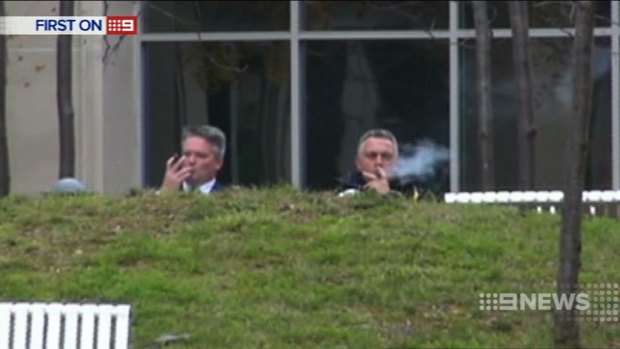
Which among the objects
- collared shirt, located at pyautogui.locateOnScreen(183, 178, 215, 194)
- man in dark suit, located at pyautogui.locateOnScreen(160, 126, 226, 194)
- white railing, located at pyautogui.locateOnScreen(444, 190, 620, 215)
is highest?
man in dark suit, located at pyautogui.locateOnScreen(160, 126, 226, 194)

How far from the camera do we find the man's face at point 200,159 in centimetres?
1227

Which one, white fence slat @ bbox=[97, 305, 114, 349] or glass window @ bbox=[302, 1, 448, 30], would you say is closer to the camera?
white fence slat @ bbox=[97, 305, 114, 349]

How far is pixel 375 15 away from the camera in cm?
1853

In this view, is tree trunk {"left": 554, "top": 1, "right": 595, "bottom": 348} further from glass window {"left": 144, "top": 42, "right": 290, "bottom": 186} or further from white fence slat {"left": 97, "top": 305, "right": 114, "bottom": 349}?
glass window {"left": 144, "top": 42, "right": 290, "bottom": 186}

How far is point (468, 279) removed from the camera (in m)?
9.72

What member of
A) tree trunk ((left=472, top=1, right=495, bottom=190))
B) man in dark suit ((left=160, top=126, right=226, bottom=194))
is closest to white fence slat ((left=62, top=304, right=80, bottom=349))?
man in dark suit ((left=160, top=126, right=226, bottom=194))

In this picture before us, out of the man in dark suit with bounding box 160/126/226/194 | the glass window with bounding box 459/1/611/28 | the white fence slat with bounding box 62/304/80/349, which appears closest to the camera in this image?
the white fence slat with bounding box 62/304/80/349

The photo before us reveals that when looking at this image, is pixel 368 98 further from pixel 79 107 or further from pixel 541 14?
pixel 79 107

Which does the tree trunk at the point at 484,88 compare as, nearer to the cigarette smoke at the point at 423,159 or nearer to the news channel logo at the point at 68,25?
the cigarette smoke at the point at 423,159

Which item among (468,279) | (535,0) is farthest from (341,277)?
(535,0)

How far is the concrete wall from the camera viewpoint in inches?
711

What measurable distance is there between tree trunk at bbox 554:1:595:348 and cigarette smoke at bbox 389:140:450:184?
941 centimetres

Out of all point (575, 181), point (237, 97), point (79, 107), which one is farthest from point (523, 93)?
point (575, 181)

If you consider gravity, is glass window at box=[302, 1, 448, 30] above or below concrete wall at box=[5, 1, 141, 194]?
above
